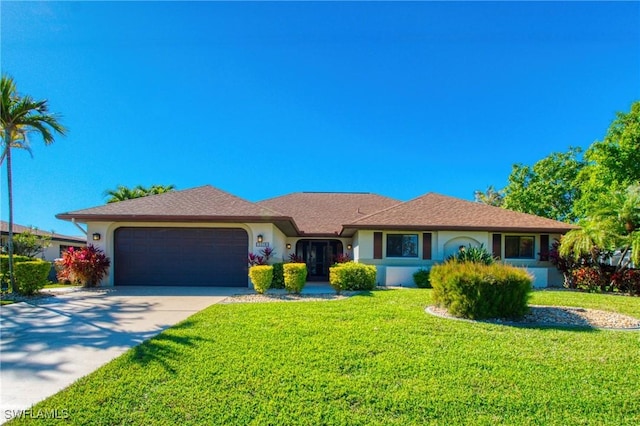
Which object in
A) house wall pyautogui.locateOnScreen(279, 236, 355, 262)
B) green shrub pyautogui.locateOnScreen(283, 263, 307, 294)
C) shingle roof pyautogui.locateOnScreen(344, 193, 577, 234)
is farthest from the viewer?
house wall pyautogui.locateOnScreen(279, 236, 355, 262)

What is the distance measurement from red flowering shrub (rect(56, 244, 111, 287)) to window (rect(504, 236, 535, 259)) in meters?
17.5

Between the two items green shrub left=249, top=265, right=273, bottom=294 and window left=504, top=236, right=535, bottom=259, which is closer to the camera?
green shrub left=249, top=265, right=273, bottom=294

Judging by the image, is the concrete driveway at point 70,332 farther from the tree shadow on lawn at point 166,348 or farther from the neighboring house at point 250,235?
the neighboring house at point 250,235

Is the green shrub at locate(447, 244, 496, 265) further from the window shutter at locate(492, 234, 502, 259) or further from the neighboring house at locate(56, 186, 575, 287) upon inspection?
the window shutter at locate(492, 234, 502, 259)

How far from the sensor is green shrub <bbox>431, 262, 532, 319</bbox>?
686cm

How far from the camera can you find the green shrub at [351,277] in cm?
1177

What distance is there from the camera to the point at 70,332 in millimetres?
6125

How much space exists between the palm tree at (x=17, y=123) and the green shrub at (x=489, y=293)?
13429 millimetres

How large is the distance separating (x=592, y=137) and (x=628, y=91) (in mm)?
4133

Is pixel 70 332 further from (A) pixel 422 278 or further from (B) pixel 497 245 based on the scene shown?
(B) pixel 497 245

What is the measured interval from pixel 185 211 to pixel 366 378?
10.9m

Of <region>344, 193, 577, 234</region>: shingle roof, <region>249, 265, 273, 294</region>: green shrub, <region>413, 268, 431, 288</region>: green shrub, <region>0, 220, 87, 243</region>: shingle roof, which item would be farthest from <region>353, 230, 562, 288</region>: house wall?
<region>0, 220, 87, 243</region>: shingle roof

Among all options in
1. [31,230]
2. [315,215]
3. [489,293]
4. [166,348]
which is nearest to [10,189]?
[166,348]

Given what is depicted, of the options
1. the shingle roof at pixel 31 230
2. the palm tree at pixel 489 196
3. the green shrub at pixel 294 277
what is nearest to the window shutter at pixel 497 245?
the green shrub at pixel 294 277
